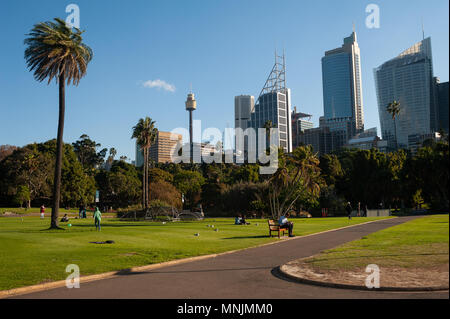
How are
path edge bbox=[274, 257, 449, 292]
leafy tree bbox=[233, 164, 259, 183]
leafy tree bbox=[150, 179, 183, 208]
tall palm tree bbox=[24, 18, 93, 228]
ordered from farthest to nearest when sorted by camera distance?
leafy tree bbox=[233, 164, 259, 183]
leafy tree bbox=[150, 179, 183, 208]
tall palm tree bbox=[24, 18, 93, 228]
path edge bbox=[274, 257, 449, 292]

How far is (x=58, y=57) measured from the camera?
30.2 meters

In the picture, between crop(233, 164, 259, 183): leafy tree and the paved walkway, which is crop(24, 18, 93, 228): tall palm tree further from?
crop(233, 164, 259, 183): leafy tree

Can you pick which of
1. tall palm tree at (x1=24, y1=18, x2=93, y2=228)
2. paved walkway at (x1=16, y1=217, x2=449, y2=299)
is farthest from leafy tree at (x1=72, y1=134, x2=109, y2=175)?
paved walkway at (x1=16, y1=217, x2=449, y2=299)

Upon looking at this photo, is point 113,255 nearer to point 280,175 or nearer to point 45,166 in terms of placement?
point 280,175

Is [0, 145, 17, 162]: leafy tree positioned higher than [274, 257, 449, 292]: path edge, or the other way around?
[0, 145, 17, 162]: leafy tree

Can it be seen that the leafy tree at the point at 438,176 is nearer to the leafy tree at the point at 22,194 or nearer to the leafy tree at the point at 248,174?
the leafy tree at the point at 248,174

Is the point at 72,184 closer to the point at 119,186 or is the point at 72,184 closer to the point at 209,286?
the point at 119,186

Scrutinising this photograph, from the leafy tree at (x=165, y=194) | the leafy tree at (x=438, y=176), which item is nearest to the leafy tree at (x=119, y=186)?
the leafy tree at (x=165, y=194)

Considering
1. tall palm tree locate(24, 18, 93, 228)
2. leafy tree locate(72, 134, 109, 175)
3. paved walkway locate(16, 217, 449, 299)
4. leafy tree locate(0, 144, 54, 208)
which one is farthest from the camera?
leafy tree locate(72, 134, 109, 175)

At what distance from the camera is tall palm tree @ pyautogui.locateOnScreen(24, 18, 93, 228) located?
29812 mm

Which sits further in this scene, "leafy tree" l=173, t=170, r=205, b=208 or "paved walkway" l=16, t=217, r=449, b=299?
"leafy tree" l=173, t=170, r=205, b=208

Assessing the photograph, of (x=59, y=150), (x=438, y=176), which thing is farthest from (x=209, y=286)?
(x=59, y=150)

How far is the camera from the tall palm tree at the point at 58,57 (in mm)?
29812
